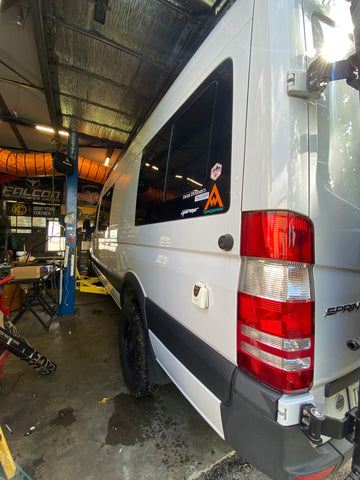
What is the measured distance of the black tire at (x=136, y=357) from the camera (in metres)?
1.93

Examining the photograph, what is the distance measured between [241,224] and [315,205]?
0.89 ft

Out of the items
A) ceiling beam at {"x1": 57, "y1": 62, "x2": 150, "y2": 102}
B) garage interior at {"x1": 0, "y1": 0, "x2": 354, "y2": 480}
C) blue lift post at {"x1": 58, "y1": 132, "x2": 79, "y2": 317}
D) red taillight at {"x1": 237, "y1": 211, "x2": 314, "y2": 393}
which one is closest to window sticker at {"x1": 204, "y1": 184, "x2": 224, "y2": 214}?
red taillight at {"x1": 237, "y1": 211, "x2": 314, "y2": 393}

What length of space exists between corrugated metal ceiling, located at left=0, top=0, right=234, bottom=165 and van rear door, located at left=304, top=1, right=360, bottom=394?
95 centimetres

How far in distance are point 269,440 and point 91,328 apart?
11.9 ft

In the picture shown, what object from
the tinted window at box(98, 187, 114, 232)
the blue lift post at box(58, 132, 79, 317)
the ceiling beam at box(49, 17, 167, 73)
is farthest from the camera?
the blue lift post at box(58, 132, 79, 317)

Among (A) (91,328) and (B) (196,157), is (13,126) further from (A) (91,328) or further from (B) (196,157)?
(B) (196,157)

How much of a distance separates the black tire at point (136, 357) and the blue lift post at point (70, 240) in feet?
8.16

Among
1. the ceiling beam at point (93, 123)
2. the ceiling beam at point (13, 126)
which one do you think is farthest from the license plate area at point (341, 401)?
the ceiling beam at point (13, 126)

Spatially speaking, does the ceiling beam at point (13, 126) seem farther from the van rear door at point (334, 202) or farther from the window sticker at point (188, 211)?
the van rear door at point (334, 202)

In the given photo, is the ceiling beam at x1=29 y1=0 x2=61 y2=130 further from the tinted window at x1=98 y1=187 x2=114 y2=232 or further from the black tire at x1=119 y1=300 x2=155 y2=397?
the black tire at x1=119 y1=300 x2=155 y2=397

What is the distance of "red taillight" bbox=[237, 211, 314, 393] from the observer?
→ 77 centimetres

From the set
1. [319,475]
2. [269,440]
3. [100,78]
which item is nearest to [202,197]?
[269,440]

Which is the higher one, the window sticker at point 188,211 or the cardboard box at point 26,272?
the window sticker at point 188,211

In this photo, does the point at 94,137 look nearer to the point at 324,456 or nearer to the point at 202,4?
the point at 202,4
